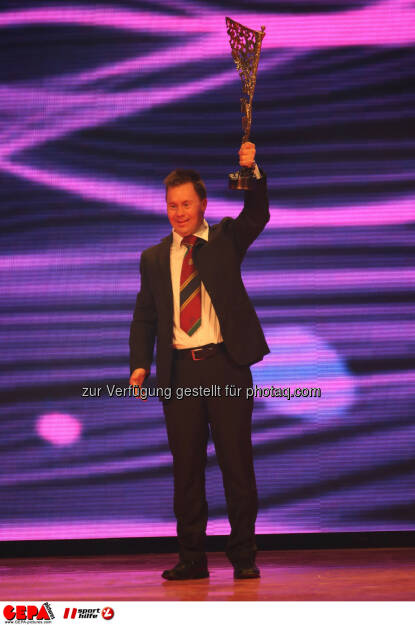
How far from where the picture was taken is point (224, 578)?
2666 millimetres

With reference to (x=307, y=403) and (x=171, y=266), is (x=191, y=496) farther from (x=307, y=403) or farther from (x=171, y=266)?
(x=307, y=403)

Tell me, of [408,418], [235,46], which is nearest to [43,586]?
[408,418]

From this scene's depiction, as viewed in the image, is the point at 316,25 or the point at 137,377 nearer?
the point at 137,377

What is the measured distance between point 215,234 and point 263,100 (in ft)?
3.67

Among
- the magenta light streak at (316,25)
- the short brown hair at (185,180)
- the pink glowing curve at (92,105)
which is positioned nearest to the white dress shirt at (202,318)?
the short brown hair at (185,180)

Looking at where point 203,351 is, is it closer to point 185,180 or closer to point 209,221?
point 185,180

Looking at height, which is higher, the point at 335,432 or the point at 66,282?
the point at 66,282

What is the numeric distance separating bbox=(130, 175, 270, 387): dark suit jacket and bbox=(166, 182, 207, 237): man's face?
0.07 metres

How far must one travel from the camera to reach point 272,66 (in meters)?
3.63

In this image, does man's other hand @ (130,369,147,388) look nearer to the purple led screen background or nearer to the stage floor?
the stage floor

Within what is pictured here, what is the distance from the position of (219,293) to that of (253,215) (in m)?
0.29
